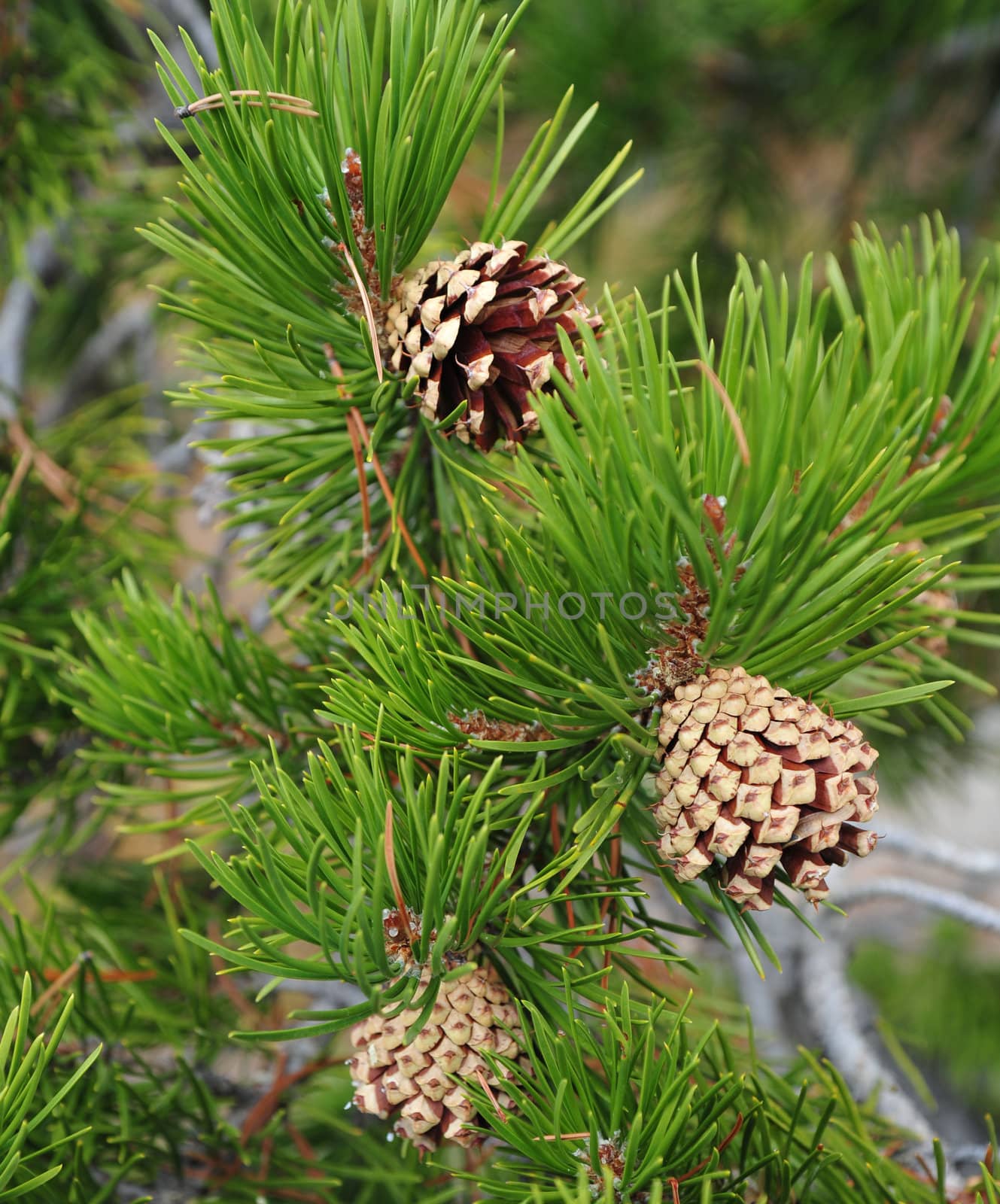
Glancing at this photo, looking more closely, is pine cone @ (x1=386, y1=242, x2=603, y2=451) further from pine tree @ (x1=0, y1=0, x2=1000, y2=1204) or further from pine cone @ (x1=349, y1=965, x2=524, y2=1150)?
pine cone @ (x1=349, y1=965, x2=524, y2=1150)

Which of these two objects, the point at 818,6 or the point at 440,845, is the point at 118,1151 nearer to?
the point at 440,845

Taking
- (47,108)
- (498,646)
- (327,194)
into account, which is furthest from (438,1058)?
(47,108)

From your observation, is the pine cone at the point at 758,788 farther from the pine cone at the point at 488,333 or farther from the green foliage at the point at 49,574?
the green foliage at the point at 49,574

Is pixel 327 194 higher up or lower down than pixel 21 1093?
higher up

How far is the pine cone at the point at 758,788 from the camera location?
23cm

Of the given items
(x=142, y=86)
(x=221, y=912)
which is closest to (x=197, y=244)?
(x=221, y=912)

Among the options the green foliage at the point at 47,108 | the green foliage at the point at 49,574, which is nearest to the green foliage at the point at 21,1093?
Answer: the green foliage at the point at 49,574

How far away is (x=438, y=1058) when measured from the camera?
0.26m

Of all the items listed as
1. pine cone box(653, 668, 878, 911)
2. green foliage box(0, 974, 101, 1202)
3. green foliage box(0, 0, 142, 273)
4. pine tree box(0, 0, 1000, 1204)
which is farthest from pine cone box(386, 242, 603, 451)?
green foliage box(0, 0, 142, 273)

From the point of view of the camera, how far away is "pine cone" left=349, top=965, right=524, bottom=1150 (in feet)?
0.84

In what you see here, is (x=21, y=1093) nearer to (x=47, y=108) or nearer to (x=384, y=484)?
(x=384, y=484)

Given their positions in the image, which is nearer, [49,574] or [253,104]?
[253,104]

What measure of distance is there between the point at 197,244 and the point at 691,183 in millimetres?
779

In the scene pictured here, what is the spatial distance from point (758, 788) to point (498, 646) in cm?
8
